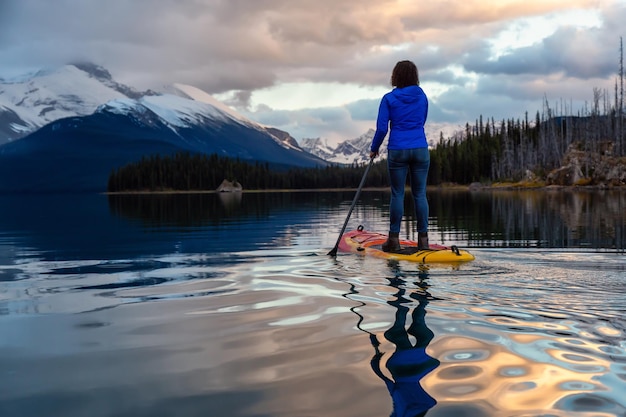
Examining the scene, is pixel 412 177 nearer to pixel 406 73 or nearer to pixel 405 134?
pixel 405 134

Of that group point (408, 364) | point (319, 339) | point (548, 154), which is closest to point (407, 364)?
point (408, 364)

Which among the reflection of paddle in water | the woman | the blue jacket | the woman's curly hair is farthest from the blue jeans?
the reflection of paddle in water

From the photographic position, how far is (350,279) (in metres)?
9.88

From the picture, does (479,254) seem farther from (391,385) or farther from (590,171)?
(590,171)

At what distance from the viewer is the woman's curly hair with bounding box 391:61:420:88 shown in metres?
12.5

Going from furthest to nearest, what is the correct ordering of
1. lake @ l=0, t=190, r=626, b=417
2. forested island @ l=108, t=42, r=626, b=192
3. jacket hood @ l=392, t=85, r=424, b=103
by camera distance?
forested island @ l=108, t=42, r=626, b=192
jacket hood @ l=392, t=85, r=424, b=103
lake @ l=0, t=190, r=626, b=417

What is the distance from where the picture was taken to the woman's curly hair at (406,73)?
493 inches

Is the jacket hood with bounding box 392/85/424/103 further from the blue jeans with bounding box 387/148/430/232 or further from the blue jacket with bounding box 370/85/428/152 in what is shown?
the blue jeans with bounding box 387/148/430/232

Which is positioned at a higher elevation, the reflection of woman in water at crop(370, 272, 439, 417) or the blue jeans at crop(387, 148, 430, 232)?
the blue jeans at crop(387, 148, 430, 232)

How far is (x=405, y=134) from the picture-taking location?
1252 cm

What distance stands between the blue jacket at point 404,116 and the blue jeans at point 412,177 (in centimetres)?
21

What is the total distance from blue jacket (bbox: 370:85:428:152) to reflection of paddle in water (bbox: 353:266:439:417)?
592 centimetres

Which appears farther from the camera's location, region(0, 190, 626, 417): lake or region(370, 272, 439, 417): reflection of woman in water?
region(0, 190, 626, 417): lake

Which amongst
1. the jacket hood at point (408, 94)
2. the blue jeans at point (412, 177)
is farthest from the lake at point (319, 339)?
the jacket hood at point (408, 94)
